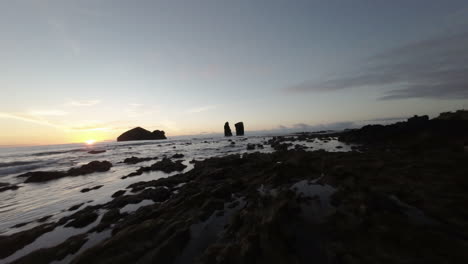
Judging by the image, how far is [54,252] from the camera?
31.4 ft

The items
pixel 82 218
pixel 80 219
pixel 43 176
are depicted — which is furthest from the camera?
pixel 43 176

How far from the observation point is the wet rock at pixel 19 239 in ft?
33.9

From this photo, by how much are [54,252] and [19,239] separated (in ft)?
13.2

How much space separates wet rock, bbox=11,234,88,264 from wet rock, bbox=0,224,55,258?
80.4 inches

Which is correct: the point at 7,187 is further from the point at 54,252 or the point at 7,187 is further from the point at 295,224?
the point at 295,224

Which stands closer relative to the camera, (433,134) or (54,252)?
(54,252)

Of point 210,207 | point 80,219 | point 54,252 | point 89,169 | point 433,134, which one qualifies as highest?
point 433,134

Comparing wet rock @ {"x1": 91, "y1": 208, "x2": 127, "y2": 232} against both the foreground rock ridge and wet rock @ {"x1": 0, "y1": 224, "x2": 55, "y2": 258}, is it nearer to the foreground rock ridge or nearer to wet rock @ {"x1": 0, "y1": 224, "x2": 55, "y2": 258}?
the foreground rock ridge

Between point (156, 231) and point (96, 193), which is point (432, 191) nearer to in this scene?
point (156, 231)

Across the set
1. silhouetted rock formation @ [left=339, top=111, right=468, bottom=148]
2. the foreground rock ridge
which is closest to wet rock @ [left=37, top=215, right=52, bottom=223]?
the foreground rock ridge

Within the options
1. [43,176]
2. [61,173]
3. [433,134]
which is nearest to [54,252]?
[43,176]

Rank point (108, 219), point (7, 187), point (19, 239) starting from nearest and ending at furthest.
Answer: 1. point (19, 239)
2. point (108, 219)
3. point (7, 187)

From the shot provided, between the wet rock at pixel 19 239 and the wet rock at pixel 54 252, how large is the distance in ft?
6.70

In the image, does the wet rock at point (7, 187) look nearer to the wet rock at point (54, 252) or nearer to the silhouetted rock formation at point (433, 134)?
the wet rock at point (54, 252)
